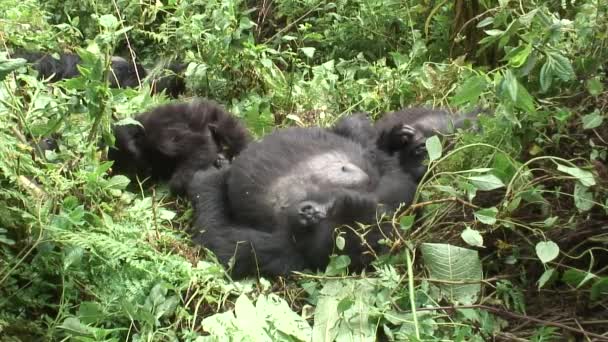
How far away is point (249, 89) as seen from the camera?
12.4ft

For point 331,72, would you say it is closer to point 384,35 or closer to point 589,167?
point 384,35

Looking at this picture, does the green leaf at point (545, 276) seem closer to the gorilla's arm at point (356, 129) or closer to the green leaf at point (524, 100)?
the green leaf at point (524, 100)

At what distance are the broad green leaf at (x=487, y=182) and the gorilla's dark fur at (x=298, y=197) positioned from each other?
396 millimetres

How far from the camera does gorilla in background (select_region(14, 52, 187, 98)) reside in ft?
11.9

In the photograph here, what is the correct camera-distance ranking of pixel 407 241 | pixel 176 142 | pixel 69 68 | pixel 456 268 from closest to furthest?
pixel 456 268 < pixel 407 241 < pixel 176 142 < pixel 69 68

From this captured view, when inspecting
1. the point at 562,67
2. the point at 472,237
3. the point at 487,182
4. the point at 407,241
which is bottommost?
the point at 407,241

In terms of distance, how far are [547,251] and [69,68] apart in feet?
8.60

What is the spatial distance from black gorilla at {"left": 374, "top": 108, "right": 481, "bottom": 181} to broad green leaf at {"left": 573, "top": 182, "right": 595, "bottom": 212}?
3.22ft

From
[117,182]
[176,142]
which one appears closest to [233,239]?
[117,182]

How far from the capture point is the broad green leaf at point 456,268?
6.87 feet

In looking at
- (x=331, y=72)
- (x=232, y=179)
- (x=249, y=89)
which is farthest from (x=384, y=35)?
(x=232, y=179)

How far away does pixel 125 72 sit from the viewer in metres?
3.96

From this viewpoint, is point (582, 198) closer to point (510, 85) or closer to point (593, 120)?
point (593, 120)

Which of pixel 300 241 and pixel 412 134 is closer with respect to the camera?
pixel 300 241
